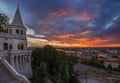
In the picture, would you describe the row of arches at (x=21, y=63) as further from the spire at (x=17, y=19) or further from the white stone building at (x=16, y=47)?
the spire at (x=17, y=19)

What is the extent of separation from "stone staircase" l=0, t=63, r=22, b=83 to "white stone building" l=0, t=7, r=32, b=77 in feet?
8.86

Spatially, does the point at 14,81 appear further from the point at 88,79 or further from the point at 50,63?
the point at 88,79

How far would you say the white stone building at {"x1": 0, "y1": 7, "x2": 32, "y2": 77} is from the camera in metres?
16.5

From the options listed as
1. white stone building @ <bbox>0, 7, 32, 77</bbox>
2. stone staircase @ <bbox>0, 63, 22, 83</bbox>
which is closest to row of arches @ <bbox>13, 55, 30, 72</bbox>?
white stone building @ <bbox>0, 7, 32, 77</bbox>

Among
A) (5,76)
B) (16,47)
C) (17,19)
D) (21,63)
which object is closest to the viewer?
(5,76)

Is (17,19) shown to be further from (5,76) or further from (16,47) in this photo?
(5,76)

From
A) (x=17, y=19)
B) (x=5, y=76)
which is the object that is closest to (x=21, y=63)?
(x=5, y=76)

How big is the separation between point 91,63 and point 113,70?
7490 mm

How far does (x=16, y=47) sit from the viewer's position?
70.8ft

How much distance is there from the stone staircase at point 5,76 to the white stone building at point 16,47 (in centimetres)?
270

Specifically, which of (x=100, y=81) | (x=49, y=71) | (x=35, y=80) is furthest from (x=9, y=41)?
(x=100, y=81)

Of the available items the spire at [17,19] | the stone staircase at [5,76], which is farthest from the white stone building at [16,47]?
the stone staircase at [5,76]

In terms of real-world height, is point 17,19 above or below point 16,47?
above

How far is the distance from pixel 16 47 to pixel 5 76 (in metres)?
10.1
